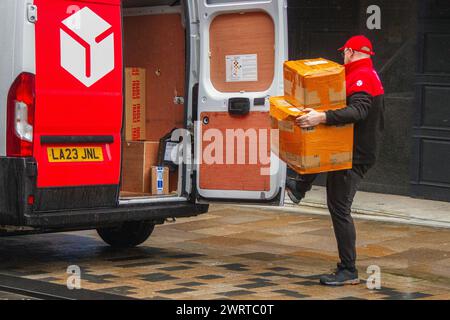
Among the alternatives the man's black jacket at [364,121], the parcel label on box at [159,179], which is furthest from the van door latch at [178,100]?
the man's black jacket at [364,121]

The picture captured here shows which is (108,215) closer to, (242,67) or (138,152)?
(138,152)

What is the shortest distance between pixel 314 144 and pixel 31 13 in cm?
239

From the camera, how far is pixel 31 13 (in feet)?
28.0

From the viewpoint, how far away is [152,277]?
29.3ft

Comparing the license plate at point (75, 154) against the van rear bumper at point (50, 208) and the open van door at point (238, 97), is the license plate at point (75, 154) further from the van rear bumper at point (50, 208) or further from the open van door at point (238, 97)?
the open van door at point (238, 97)

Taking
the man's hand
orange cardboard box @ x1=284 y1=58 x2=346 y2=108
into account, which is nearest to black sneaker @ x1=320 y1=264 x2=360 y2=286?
the man's hand

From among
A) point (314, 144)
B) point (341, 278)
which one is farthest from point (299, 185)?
point (341, 278)

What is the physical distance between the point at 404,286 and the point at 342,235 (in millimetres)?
646

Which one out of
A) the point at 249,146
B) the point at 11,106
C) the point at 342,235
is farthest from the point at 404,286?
the point at 11,106

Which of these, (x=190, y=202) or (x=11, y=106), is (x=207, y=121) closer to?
(x=190, y=202)

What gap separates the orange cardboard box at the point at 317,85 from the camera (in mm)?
8354

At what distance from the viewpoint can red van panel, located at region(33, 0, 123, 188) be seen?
28.4 feet

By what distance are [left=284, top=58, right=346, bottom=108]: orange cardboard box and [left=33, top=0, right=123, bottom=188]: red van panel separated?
155cm

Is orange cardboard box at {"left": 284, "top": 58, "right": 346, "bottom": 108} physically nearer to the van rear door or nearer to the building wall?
the van rear door
